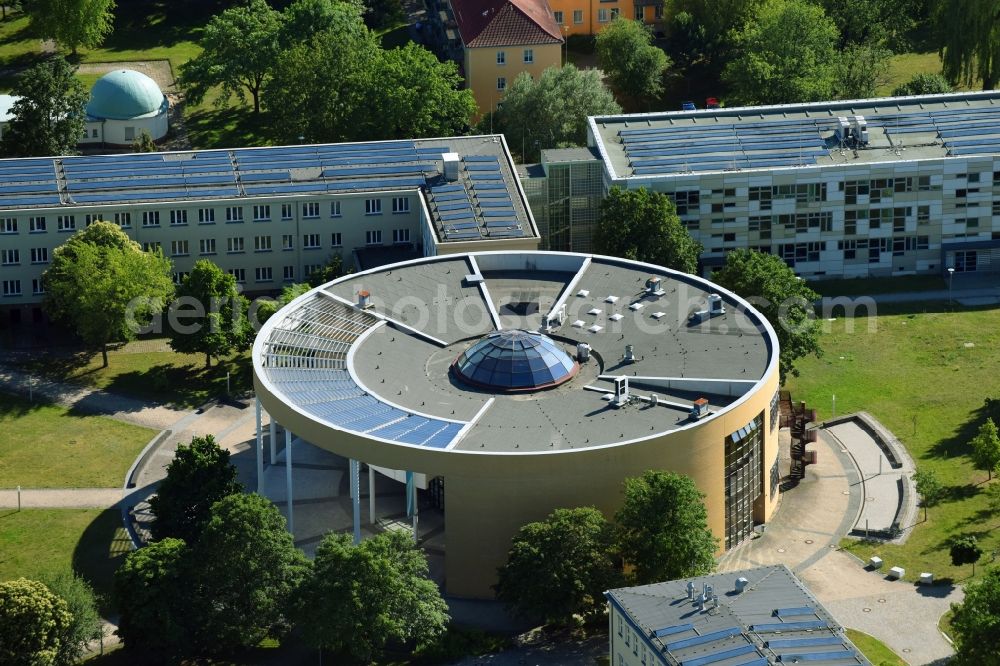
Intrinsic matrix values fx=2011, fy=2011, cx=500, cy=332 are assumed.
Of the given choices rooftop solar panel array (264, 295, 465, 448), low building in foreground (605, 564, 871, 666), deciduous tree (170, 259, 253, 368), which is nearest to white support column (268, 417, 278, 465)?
rooftop solar panel array (264, 295, 465, 448)

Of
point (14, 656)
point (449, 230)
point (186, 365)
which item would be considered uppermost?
point (449, 230)

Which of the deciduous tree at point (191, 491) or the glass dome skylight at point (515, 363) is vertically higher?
the glass dome skylight at point (515, 363)

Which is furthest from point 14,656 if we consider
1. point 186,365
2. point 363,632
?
point 186,365

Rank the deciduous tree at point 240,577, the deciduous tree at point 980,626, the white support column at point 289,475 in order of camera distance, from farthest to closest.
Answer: the white support column at point 289,475
the deciduous tree at point 240,577
the deciduous tree at point 980,626

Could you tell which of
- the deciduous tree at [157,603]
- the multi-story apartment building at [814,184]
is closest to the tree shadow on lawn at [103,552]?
the deciduous tree at [157,603]

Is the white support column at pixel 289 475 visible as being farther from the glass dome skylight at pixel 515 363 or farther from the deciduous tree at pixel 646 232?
the deciduous tree at pixel 646 232

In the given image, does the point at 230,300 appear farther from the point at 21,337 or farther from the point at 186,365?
the point at 21,337
